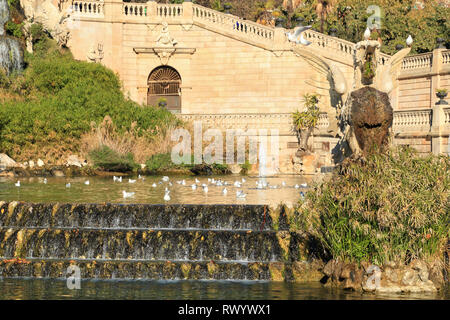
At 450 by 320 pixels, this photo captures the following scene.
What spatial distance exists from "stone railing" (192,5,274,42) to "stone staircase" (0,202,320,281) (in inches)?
918

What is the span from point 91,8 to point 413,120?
766 inches

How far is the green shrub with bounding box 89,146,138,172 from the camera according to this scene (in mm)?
31359

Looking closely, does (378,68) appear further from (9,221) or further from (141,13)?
(141,13)

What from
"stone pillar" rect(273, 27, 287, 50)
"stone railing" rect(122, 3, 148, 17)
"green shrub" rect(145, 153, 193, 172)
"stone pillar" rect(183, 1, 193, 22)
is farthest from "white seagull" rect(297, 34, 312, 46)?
"stone railing" rect(122, 3, 148, 17)

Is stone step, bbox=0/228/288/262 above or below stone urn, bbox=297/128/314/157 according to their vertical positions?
below

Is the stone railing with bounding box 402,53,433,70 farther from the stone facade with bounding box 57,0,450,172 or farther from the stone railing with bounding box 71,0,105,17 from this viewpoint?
the stone railing with bounding box 71,0,105,17

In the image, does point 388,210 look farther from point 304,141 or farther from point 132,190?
point 304,141

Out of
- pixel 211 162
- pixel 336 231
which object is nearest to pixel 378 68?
pixel 336 231

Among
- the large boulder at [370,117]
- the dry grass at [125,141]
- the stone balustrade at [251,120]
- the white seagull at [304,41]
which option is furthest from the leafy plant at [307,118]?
the large boulder at [370,117]

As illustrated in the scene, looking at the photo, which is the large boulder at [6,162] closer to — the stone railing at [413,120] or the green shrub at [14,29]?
the green shrub at [14,29]

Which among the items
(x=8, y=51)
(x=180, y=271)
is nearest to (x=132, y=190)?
(x=180, y=271)

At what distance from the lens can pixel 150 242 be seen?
57.4ft
